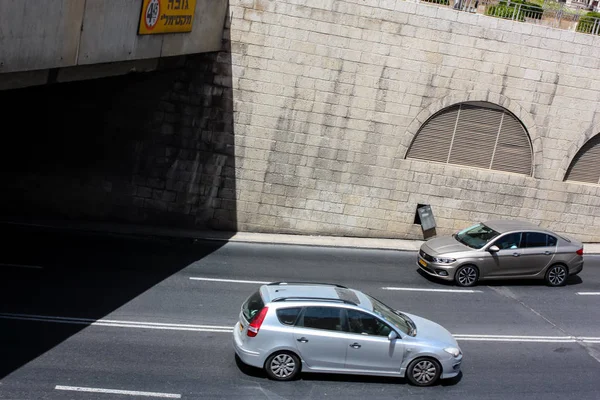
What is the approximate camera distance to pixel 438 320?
46.3 ft

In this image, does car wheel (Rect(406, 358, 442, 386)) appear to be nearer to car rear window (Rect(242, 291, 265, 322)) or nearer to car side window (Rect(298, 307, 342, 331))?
car side window (Rect(298, 307, 342, 331))

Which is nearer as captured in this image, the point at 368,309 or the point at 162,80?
the point at 368,309

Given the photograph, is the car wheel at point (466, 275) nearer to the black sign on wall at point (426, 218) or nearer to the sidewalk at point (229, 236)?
the sidewalk at point (229, 236)

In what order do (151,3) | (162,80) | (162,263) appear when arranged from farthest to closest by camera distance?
1. (162,80)
2. (162,263)
3. (151,3)

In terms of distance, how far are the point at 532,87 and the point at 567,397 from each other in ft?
35.7

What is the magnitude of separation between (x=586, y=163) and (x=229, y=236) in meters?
11.1

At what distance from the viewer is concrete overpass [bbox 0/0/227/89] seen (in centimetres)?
963

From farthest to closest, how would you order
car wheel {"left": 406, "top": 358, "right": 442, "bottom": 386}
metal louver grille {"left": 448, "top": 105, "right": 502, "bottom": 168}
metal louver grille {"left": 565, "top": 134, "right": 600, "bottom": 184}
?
metal louver grille {"left": 565, "top": 134, "right": 600, "bottom": 184}, metal louver grille {"left": 448, "top": 105, "right": 502, "bottom": 168}, car wheel {"left": 406, "top": 358, "right": 442, "bottom": 386}

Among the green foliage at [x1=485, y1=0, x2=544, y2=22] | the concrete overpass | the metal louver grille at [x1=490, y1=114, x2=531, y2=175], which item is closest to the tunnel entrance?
the concrete overpass

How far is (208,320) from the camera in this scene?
13.0 m

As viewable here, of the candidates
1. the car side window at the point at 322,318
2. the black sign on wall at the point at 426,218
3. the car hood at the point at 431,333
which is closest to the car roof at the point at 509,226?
the black sign on wall at the point at 426,218

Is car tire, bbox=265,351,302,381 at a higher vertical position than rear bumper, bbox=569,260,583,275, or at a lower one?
lower

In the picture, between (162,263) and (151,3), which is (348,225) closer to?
(162,263)

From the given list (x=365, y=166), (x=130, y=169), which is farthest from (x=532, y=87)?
(x=130, y=169)
